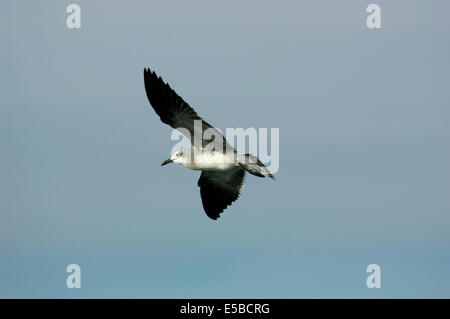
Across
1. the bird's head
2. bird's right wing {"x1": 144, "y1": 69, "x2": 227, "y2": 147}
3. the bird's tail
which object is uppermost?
bird's right wing {"x1": 144, "y1": 69, "x2": 227, "y2": 147}

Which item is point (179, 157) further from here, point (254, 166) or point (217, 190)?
point (254, 166)

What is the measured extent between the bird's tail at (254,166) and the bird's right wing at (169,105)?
0.67 m

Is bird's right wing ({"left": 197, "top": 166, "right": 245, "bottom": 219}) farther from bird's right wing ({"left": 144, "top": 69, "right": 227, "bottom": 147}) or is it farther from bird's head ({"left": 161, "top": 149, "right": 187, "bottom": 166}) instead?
bird's right wing ({"left": 144, "top": 69, "right": 227, "bottom": 147})

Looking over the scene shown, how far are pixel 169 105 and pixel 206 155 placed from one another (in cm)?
146

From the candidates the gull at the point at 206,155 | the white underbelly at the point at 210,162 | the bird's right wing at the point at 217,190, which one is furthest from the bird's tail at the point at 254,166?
the bird's right wing at the point at 217,190

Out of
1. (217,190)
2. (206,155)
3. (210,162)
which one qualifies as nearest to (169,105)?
(206,155)

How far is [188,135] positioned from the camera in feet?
102

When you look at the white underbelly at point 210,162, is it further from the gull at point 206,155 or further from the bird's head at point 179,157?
the bird's head at point 179,157

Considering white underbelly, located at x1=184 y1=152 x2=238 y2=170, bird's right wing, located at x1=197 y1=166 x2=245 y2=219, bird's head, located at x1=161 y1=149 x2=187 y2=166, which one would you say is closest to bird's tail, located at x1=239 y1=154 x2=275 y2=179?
white underbelly, located at x1=184 y1=152 x2=238 y2=170

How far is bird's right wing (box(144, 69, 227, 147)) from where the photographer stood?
3033cm

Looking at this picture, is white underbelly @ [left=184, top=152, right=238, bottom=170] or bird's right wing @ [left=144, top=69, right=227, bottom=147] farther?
white underbelly @ [left=184, top=152, right=238, bottom=170]

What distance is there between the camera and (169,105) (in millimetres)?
30406

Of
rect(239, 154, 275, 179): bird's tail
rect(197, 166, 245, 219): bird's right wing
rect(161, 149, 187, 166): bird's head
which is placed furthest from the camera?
rect(197, 166, 245, 219): bird's right wing
